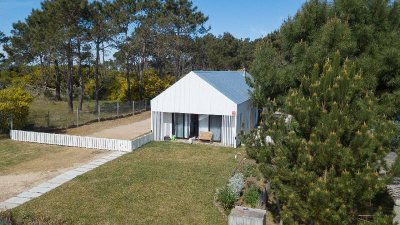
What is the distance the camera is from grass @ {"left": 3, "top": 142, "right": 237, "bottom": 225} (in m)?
11.6

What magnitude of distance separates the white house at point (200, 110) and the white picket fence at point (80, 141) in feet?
5.60


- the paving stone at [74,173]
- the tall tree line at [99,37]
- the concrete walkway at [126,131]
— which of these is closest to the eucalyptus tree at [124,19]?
the tall tree line at [99,37]

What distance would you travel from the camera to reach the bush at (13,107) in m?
22.6

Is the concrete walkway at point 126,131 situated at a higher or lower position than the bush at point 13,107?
lower

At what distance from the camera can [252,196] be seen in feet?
41.6

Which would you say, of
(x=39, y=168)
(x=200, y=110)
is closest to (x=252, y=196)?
(x=200, y=110)

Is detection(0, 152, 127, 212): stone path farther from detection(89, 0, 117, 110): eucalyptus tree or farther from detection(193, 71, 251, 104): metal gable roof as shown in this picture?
detection(89, 0, 117, 110): eucalyptus tree

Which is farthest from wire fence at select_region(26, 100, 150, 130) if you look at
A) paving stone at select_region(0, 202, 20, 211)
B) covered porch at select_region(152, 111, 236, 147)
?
paving stone at select_region(0, 202, 20, 211)

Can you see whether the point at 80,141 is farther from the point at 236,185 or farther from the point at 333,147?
the point at 333,147

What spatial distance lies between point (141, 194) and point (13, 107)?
44.7 feet

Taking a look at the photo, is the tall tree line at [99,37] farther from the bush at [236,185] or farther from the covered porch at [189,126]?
the bush at [236,185]

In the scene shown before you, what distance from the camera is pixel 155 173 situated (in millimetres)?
16312

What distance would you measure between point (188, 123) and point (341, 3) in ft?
43.4

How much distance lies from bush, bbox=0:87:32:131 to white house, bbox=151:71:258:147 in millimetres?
8536
